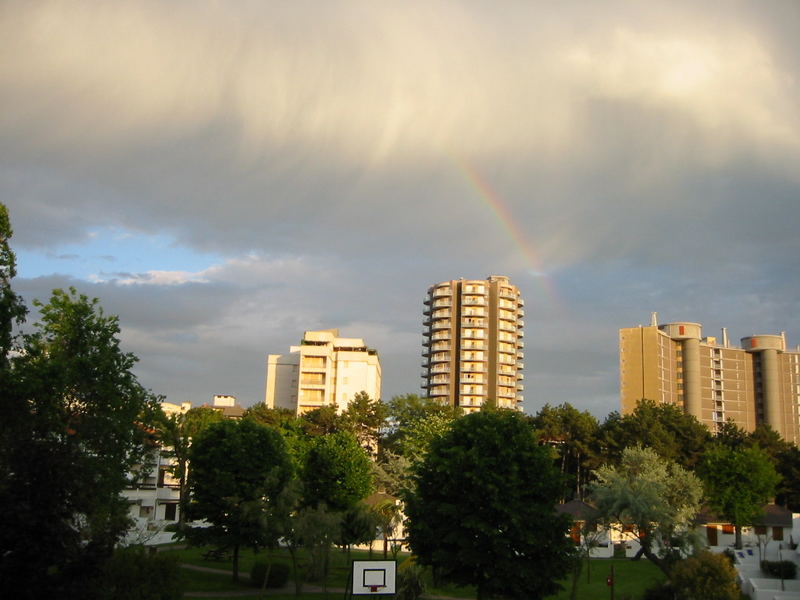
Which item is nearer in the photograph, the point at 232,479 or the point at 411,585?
the point at 411,585

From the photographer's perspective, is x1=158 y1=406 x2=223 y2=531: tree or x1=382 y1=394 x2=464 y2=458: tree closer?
x1=158 y1=406 x2=223 y2=531: tree

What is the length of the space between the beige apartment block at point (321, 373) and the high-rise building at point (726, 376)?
58325mm

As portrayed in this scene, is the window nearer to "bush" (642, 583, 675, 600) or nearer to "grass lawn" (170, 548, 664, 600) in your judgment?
"grass lawn" (170, 548, 664, 600)

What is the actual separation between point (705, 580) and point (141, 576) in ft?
88.0

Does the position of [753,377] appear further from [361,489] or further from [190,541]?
[190,541]

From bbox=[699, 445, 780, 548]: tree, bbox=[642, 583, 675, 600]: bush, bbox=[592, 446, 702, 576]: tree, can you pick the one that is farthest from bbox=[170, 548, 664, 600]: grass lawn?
bbox=[699, 445, 780, 548]: tree

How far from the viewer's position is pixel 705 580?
1521 inches

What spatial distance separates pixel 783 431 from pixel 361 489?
486 feet

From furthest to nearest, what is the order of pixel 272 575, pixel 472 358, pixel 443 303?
pixel 443 303
pixel 472 358
pixel 272 575

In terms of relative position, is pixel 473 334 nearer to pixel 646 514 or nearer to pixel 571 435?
pixel 571 435

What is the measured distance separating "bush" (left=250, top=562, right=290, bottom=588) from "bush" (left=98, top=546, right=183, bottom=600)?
17358 millimetres

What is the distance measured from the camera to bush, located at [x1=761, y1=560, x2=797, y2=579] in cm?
5125

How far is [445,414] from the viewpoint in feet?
309

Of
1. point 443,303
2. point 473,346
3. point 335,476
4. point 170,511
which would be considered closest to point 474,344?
point 473,346
